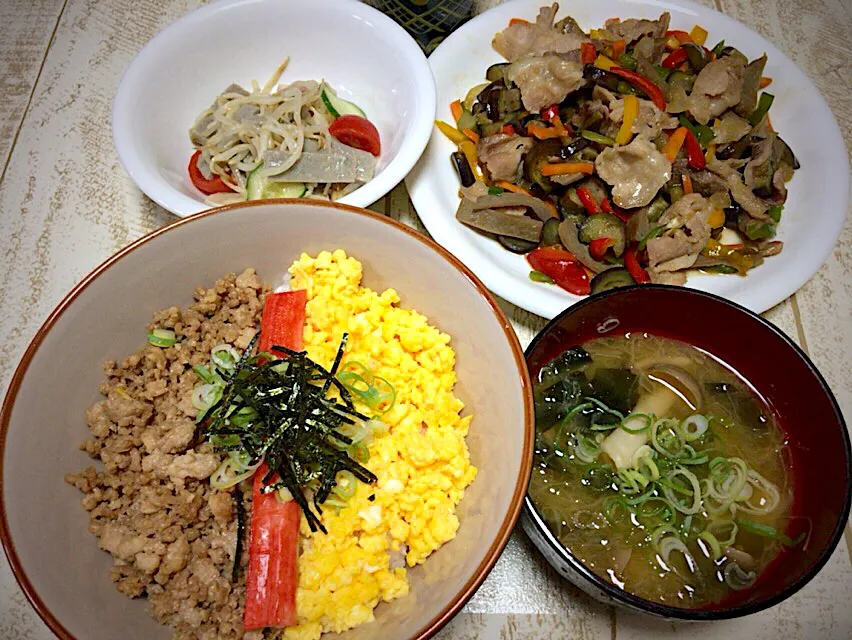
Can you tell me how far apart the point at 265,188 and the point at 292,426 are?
0.95 meters

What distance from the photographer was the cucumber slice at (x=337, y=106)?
86.2 inches

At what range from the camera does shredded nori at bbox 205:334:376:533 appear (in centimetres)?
136

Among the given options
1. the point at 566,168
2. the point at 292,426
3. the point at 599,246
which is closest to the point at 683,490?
the point at 599,246

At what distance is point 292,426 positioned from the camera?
4.48 feet

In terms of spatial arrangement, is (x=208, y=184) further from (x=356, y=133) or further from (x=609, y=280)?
(x=609, y=280)

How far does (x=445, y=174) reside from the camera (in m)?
2.09

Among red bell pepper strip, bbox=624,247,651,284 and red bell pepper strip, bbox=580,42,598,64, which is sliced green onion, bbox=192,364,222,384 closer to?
red bell pepper strip, bbox=624,247,651,284

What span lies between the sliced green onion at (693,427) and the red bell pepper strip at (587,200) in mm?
729

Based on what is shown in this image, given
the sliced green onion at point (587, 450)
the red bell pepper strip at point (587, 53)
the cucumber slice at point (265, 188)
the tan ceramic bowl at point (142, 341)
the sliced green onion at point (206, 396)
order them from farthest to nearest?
the red bell pepper strip at point (587, 53)
the cucumber slice at point (265, 188)
the sliced green onion at point (587, 450)
the sliced green onion at point (206, 396)
the tan ceramic bowl at point (142, 341)

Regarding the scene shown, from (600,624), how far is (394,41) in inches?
71.9

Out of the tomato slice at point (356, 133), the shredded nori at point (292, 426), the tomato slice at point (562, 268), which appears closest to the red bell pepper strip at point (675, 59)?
the tomato slice at point (562, 268)

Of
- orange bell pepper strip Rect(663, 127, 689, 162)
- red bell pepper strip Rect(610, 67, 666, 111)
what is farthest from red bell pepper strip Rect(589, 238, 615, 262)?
red bell pepper strip Rect(610, 67, 666, 111)

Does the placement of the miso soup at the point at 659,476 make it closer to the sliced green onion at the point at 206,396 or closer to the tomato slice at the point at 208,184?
the sliced green onion at the point at 206,396

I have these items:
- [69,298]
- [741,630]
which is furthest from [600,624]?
[69,298]
